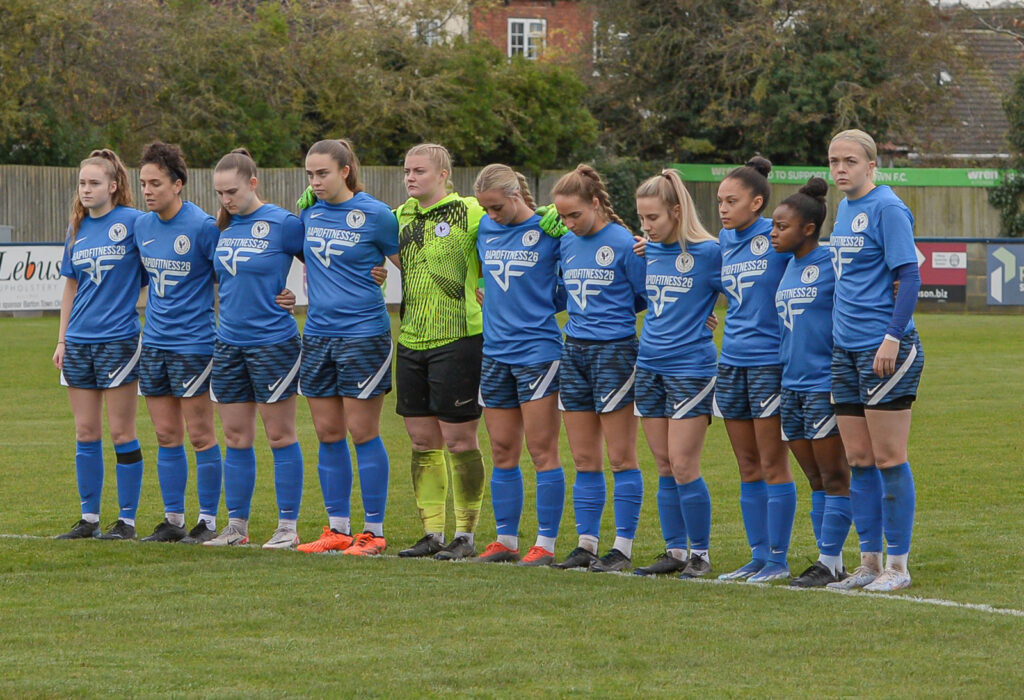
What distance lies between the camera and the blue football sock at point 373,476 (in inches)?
286

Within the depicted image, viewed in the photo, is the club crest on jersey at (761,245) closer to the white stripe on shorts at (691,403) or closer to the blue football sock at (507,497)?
the white stripe on shorts at (691,403)

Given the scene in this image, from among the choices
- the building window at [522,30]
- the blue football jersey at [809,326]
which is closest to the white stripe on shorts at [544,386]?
the blue football jersey at [809,326]

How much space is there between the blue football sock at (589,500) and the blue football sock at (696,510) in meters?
0.40

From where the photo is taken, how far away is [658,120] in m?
36.9

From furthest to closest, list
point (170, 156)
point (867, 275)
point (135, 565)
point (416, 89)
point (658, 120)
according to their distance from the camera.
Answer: point (658, 120), point (416, 89), point (170, 156), point (135, 565), point (867, 275)

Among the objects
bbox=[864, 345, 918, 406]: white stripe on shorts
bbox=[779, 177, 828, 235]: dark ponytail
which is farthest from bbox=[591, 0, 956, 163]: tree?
bbox=[864, 345, 918, 406]: white stripe on shorts

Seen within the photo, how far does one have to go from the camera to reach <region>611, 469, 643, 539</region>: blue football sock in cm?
679

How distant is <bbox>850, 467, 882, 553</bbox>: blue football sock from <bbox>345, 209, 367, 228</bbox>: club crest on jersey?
2588 millimetres

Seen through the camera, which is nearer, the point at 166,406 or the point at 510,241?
the point at 510,241

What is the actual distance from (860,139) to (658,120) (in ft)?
102

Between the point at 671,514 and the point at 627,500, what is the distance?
0.70 ft

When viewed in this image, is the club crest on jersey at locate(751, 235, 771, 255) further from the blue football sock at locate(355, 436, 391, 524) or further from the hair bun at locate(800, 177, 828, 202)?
the blue football sock at locate(355, 436, 391, 524)

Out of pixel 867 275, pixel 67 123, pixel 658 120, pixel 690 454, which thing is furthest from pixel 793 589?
pixel 658 120

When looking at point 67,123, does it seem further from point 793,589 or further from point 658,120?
point 793,589
